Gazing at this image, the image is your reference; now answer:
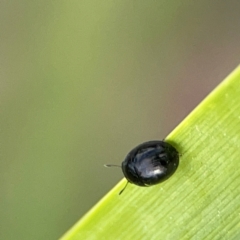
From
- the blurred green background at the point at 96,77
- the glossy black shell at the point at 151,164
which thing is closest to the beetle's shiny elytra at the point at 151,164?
the glossy black shell at the point at 151,164

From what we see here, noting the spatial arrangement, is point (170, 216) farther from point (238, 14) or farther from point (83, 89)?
point (238, 14)

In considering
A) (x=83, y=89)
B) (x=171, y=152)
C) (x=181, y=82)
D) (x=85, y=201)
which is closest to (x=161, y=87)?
(x=181, y=82)

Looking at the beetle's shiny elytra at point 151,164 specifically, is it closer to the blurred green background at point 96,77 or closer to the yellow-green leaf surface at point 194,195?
the yellow-green leaf surface at point 194,195

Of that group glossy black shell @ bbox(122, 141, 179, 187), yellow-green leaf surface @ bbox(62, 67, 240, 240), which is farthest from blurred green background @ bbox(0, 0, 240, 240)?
yellow-green leaf surface @ bbox(62, 67, 240, 240)

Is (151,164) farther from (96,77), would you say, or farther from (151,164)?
(96,77)

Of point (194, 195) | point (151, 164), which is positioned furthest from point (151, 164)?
point (194, 195)

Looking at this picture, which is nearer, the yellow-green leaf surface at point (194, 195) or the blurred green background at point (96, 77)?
the yellow-green leaf surface at point (194, 195)
